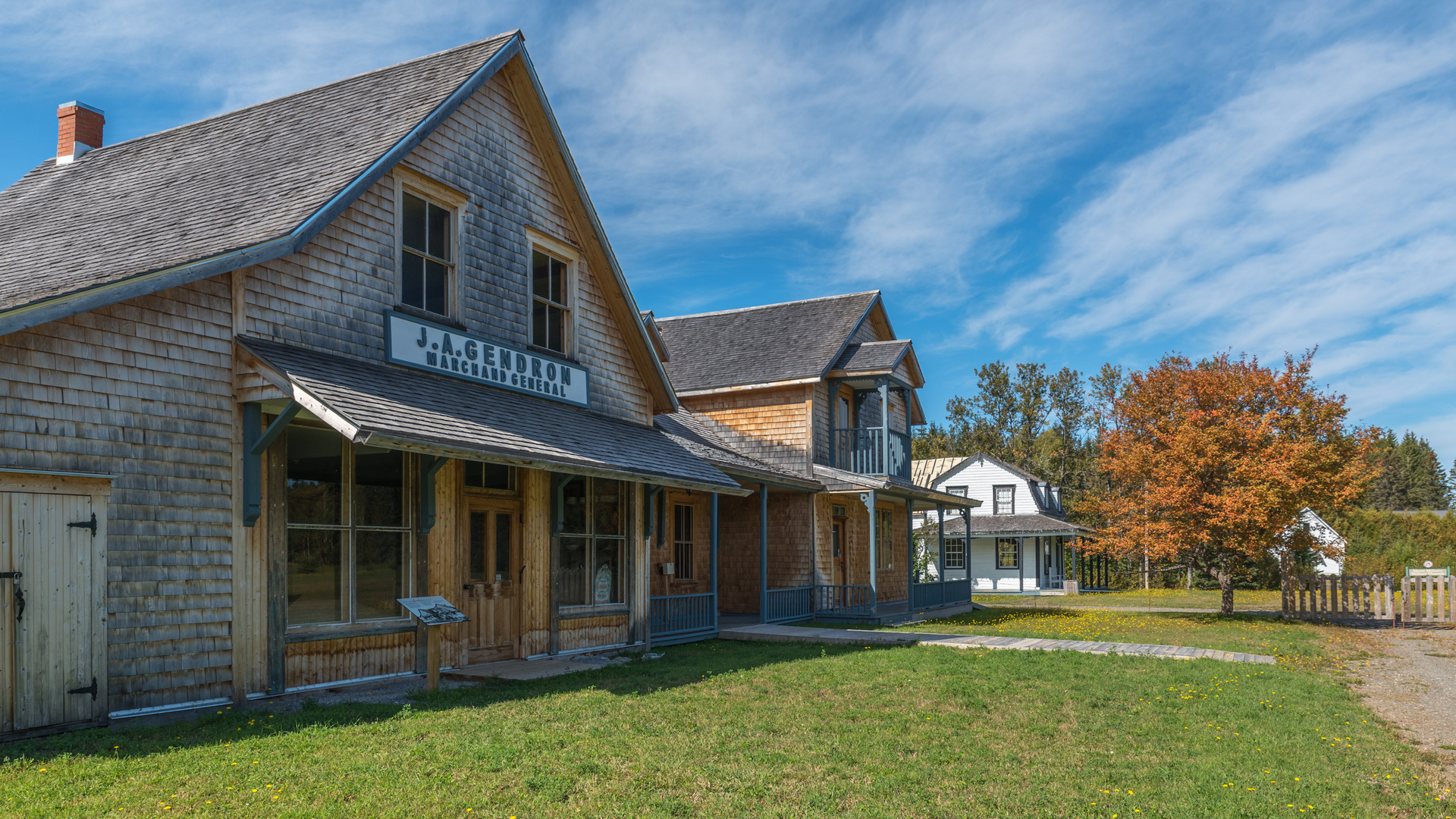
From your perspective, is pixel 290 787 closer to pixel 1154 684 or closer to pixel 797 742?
pixel 797 742

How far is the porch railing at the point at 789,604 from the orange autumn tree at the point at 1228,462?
7.59 m

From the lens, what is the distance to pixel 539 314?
13805mm

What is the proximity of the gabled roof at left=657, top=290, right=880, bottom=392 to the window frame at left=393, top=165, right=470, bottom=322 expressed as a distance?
11.2 metres

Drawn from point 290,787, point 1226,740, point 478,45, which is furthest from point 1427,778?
point 478,45

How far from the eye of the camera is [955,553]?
139ft

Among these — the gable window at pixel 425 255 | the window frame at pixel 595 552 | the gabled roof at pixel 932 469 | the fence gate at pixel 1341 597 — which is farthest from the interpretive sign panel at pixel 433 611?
the gabled roof at pixel 932 469

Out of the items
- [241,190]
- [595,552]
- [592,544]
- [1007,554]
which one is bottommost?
[1007,554]

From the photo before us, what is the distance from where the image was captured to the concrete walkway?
13.8m

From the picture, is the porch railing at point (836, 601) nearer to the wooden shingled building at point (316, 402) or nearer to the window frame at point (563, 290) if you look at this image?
the wooden shingled building at point (316, 402)

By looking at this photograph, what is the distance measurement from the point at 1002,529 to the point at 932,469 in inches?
247

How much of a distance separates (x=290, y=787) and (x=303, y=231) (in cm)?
519

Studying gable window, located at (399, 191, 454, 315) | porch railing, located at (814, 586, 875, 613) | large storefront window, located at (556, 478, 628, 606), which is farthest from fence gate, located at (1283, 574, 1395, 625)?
gable window, located at (399, 191, 454, 315)

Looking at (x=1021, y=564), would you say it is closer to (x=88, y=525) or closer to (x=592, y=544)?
(x=592, y=544)

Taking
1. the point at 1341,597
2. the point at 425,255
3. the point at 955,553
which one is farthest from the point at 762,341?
the point at 955,553
